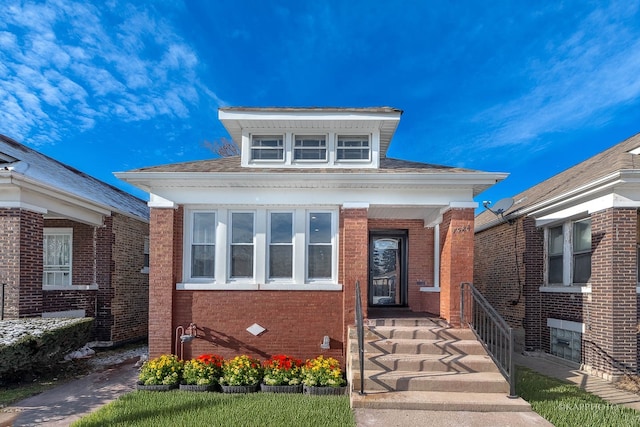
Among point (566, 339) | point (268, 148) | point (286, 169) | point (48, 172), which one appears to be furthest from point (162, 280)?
point (566, 339)

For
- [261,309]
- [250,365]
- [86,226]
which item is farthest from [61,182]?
[250,365]

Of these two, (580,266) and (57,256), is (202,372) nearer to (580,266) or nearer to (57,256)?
(57,256)

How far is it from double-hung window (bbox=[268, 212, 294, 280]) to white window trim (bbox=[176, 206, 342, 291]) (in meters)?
0.10

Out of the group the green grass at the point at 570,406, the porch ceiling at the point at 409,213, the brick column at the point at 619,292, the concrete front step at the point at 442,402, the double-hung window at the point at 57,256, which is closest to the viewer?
the green grass at the point at 570,406

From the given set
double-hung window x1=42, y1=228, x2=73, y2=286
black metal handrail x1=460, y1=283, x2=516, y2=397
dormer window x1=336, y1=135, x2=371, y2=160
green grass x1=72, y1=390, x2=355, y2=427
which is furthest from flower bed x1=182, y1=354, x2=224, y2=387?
double-hung window x1=42, y1=228, x2=73, y2=286

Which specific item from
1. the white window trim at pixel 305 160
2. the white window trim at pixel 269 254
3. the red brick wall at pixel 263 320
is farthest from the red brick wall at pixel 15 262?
the white window trim at pixel 269 254

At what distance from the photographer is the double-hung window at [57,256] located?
33.5 feet

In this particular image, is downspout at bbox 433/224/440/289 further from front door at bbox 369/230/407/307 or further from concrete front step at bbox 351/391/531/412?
concrete front step at bbox 351/391/531/412

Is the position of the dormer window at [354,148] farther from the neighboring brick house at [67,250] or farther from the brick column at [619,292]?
the neighboring brick house at [67,250]

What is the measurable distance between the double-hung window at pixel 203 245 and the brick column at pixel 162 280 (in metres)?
0.41

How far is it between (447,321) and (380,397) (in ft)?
8.60

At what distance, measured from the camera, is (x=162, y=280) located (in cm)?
741

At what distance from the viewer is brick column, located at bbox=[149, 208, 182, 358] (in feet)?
24.1

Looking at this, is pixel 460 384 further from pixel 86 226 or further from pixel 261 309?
pixel 86 226
